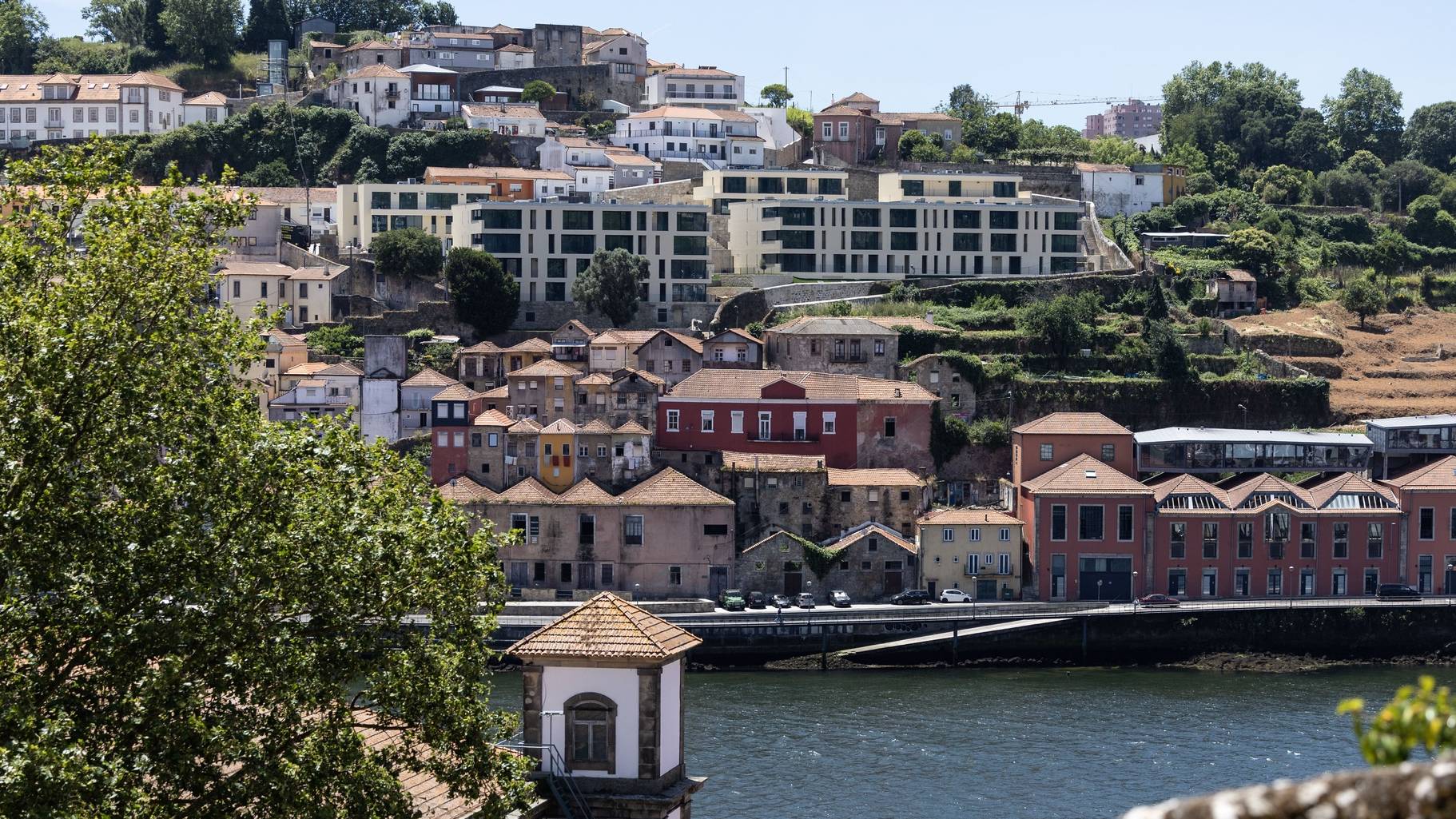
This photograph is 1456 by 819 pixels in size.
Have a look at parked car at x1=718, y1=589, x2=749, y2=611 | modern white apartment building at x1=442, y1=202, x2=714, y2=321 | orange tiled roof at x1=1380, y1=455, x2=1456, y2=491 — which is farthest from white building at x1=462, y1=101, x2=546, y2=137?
orange tiled roof at x1=1380, y1=455, x2=1456, y2=491

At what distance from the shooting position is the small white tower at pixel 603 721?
811 inches

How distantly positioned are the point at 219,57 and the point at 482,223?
122 ft

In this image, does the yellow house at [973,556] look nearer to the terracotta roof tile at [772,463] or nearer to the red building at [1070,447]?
the red building at [1070,447]

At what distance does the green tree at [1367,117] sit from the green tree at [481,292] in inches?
2161

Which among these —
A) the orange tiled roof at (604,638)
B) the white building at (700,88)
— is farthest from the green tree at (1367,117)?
the orange tiled roof at (604,638)

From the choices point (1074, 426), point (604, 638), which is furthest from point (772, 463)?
point (604, 638)

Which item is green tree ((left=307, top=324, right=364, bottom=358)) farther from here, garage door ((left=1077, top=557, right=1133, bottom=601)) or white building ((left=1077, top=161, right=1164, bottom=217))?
white building ((left=1077, top=161, right=1164, bottom=217))

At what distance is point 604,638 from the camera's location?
2103 centimetres

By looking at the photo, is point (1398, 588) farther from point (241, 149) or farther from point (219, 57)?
point (219, 57)

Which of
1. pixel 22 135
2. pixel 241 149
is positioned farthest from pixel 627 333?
pixel 22 135

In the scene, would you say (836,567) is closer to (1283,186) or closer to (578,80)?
(1283,186)

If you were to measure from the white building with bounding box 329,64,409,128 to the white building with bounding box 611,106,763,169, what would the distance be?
10.7 metres

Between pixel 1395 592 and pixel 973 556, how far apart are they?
41.5ft

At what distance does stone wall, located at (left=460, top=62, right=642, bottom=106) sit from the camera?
10425 centimetres
